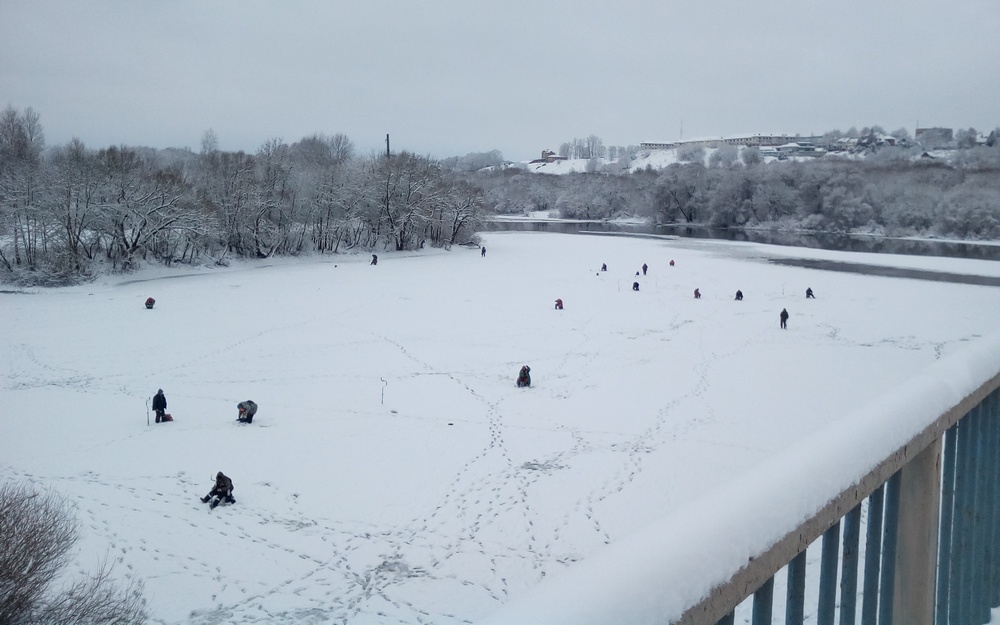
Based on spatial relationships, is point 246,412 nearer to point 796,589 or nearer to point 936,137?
point 796,589

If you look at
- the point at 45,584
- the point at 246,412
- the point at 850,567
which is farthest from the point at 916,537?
the point at 246,412

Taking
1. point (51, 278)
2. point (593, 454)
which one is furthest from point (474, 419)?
point (51, 278)

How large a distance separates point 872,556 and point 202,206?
59156 millimetres

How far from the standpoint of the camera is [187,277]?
49.7 meters

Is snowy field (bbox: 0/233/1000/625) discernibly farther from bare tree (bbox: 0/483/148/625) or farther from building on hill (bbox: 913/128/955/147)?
building on hill (bbox: 913/128/955/147)

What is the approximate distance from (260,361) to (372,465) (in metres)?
11.0

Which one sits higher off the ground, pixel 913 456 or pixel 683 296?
pixel 913 456

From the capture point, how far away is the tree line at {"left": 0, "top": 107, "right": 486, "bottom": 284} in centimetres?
4525

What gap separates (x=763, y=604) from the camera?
1538mm

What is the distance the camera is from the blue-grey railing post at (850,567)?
74.0 inches

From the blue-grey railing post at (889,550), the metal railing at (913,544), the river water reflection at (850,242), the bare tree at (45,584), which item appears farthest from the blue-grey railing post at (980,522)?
the river water reflection at (850,242)

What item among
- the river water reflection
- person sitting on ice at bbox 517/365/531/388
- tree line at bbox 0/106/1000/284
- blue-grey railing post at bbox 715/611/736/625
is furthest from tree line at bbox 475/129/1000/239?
blue-grey railing post at bbox 715/611/736/625

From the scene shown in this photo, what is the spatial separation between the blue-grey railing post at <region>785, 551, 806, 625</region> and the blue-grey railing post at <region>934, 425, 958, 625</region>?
122cm

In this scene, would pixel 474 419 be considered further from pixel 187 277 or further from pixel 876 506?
pixel 187 277
